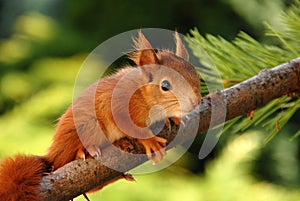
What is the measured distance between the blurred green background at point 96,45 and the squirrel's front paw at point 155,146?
0.50 metres

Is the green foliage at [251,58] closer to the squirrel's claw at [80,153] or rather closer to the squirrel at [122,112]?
the squirrel at [122,112]

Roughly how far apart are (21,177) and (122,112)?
20 cm

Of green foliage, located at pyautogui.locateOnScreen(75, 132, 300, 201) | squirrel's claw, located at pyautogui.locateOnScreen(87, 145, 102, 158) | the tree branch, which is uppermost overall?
the tree branch

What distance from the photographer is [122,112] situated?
3.06 ft

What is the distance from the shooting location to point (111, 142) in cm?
88

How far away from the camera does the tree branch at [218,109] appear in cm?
74

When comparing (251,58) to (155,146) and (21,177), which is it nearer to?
(155,146)

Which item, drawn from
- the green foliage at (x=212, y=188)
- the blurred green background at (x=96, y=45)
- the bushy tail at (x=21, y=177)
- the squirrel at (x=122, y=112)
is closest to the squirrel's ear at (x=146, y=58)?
the squirrel at (x=122, y=112)

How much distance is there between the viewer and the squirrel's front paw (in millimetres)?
792

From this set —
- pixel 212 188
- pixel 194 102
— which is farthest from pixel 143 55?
pixel 212 188

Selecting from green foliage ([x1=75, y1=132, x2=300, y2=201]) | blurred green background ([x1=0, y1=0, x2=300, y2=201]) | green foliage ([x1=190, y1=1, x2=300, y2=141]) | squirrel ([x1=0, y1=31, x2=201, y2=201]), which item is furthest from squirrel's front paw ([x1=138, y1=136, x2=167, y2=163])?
green foliage ([x1=75, y1=132, x2=300, y2=201])

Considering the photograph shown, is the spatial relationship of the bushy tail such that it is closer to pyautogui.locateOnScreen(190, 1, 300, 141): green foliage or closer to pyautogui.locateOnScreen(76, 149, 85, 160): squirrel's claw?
pyautogui.locateOnScreen(76, 149, 85, 160): squirrel's claw

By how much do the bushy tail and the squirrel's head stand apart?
19cm

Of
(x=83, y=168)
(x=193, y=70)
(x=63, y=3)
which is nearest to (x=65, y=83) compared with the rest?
(x=63, y=3)
